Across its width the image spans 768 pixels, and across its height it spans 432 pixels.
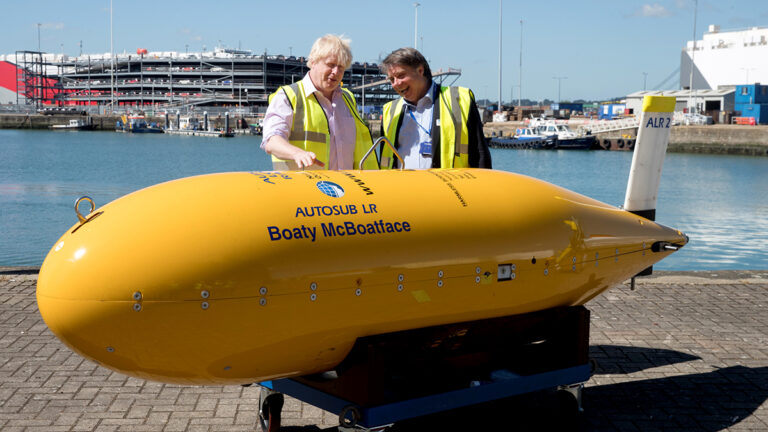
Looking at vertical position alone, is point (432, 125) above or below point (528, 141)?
below

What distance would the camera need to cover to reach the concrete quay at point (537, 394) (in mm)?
4031

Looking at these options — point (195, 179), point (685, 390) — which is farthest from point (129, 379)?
point (685, 390)

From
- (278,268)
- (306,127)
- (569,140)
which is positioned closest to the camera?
(278,268)

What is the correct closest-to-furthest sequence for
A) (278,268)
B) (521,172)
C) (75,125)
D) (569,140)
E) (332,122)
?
(278,268) < (332,122) < (521,172) < (569,140) < (75,125)

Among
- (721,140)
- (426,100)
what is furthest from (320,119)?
(721,140)

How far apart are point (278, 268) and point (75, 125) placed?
88.3 m

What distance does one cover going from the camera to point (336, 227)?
3.20 meters

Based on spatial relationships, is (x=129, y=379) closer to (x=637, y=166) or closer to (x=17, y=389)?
(x=17, y=389)

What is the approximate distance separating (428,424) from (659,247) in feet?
5.84

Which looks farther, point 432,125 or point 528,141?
point 528,141

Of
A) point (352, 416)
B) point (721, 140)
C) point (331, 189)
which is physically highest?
point (721, 140)

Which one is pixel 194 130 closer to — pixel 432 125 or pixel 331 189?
pixel 432 125

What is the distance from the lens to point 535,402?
14.6ft

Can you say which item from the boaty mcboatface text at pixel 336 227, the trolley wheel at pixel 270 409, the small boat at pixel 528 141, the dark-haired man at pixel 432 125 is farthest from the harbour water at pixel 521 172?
the trolley wheel at pixel 270 409
